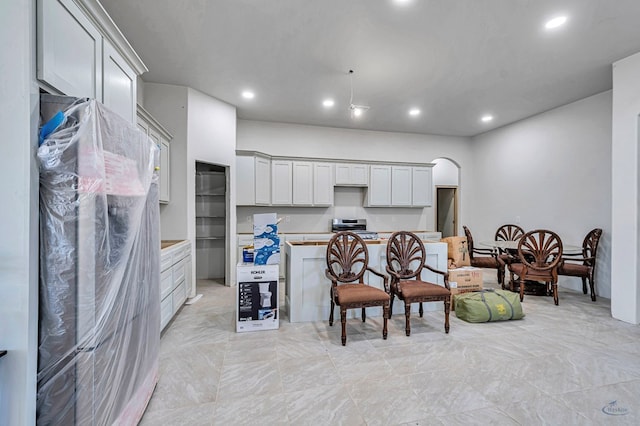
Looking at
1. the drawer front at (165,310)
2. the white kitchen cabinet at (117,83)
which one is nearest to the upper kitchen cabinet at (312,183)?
the drawer front at (165,310)

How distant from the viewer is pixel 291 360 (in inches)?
93.3

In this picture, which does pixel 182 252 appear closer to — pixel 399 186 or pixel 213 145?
pixel 213 145

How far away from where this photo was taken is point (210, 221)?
520 centimetres

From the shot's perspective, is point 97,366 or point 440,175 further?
point 440,175

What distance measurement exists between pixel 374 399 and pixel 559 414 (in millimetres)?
1167

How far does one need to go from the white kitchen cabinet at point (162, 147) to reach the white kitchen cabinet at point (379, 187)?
3.83 meters

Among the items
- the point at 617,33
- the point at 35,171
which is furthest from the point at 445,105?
the point at 35,171

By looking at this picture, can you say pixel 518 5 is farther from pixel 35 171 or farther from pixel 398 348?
pixel 35 171

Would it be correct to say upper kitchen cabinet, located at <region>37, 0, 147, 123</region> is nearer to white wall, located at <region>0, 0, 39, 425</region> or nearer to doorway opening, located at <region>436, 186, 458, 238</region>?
white wall, located at <region>0, 0, 39, 425</region>

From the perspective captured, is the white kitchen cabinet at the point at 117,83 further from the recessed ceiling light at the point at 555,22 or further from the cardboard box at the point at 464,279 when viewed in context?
the cardboard box at the point at 464,279

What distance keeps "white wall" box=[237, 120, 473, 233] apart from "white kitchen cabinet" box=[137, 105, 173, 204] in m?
1.73

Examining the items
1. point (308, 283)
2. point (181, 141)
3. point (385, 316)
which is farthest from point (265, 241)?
point (181, 141)

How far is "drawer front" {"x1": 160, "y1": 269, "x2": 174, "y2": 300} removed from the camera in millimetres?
2771

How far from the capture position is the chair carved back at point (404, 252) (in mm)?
3168
